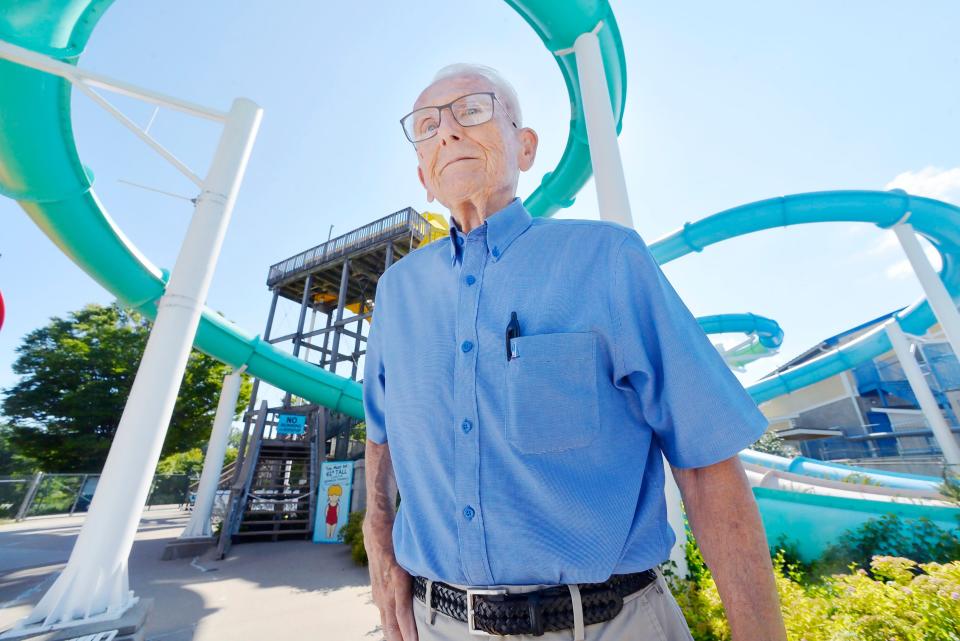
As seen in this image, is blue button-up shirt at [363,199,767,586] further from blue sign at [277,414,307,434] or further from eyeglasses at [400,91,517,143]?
blue sign at [277,414,307,434]

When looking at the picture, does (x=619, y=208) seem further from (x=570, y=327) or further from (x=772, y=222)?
(x=772, y=222)

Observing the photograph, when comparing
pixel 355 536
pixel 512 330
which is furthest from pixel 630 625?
pixel 355 536

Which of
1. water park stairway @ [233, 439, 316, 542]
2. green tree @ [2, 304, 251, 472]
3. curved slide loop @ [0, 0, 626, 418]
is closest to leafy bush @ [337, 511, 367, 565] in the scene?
water park stairway @ [233, 439, 316, 542]

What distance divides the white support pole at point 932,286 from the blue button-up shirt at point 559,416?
29.9ft

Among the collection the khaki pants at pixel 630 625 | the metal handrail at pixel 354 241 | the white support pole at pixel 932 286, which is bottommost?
the khaki pants at pixel 630 625

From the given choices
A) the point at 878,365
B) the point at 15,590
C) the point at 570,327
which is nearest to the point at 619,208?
the point at 570,327

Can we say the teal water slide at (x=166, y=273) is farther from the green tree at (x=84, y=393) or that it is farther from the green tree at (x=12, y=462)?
the green tree at (x=12, y=462)

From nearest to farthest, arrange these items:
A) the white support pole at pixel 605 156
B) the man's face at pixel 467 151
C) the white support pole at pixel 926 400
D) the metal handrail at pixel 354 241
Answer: the man's face at pixel 467 151 → the white support pole at pixel 605 156 → the white support pole at pixel 926 400 → the metal handrail at pixel 354 241

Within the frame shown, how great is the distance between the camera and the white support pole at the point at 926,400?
8.61 meters

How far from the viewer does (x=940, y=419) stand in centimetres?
866

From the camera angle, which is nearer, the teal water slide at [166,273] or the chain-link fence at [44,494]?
the teal water slide at [166,273]

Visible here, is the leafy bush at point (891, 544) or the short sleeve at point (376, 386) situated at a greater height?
the short sleeve at point (376, 386)

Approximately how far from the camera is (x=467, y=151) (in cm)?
124

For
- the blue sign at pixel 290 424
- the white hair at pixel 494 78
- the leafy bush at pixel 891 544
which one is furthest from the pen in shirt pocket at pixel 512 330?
the blue sign at pixel 290 424
